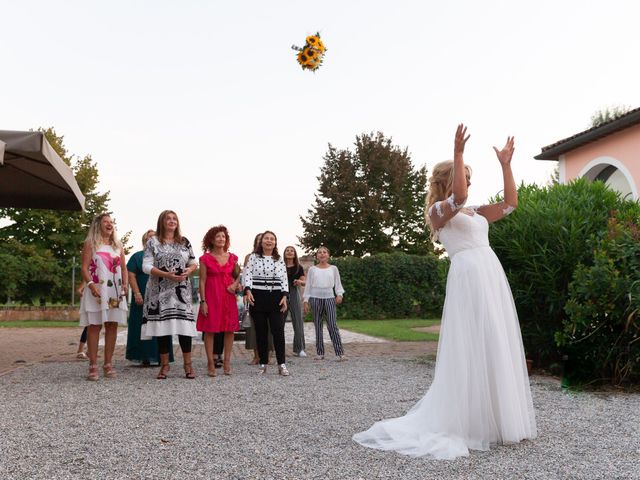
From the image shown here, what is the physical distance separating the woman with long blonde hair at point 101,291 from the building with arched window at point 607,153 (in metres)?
12.8

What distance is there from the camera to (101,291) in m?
7.76

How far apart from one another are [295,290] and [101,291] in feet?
12.1

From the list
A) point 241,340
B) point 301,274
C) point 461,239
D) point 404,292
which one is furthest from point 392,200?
point 461,239

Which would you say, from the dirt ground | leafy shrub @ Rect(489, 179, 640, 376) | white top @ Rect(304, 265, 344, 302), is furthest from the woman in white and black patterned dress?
leafy shrub @ Rect(489, 179, 640, 376)

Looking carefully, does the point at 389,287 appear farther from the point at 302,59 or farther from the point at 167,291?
the point at 167,291

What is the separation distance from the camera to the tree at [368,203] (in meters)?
41.2

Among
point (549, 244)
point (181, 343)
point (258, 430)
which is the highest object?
point (549, 244)

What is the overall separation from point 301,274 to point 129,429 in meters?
5.78

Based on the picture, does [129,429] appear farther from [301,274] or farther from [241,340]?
[241,340]

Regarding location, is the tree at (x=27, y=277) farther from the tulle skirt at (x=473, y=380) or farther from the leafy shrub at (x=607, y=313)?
the tulle skirt at (x=473, y=380)

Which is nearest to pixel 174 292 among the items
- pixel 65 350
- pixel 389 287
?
pixel 65 350

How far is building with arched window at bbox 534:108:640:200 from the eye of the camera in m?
17.7

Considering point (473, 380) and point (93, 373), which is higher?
point (473, 380)

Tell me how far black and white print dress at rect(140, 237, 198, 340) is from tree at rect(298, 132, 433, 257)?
3294 centimetres
